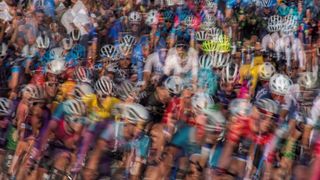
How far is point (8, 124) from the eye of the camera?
39.8 ft

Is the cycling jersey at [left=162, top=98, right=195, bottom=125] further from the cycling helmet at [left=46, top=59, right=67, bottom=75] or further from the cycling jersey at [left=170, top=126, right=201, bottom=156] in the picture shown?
the cycling helmet at [left=46, top=59, right=67, bottom=75]

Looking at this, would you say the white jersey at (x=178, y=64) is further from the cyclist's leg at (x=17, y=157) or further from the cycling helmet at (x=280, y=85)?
the cyclist's leg at (x=17, y=157)

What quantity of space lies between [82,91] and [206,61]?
3.58m

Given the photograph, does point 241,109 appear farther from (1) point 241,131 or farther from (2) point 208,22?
(2) point 208,22

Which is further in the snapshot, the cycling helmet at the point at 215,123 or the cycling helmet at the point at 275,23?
the cycling helmet at the point at 275,23

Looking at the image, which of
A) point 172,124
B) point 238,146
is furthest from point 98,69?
point 238,146

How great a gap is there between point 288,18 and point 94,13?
4980 millimetres

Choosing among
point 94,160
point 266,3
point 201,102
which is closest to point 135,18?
point 266,3

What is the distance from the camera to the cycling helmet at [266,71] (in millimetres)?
13534

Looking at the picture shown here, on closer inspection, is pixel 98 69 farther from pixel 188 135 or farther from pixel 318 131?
pixel 318 131

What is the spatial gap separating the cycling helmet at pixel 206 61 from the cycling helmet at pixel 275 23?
2.60m

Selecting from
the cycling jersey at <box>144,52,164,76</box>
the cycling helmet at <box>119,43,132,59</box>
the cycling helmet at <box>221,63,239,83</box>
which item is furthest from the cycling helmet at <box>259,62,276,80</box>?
the cycling helmet at <box>119,43,132,59</box>

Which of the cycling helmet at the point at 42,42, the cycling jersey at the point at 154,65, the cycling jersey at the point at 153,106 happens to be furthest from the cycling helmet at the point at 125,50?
the cycling jersey at the point at 153,106

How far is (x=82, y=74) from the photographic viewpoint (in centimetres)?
1392
